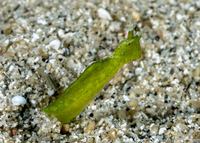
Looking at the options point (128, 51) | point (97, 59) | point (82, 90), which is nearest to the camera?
point (82, 90)

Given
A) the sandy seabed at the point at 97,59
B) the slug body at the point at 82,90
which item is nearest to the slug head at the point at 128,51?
the slug body at the point at 82,90

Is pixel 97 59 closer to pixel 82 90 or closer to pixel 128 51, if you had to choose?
pixel 128 51

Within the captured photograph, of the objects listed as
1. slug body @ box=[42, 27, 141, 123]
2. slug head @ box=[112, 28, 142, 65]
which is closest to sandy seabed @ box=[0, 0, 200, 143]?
slug body @ box=[42, 27, 141, 123]

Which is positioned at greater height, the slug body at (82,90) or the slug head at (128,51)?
the slug head at (128,51)

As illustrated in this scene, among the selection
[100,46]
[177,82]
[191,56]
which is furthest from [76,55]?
[191,56]

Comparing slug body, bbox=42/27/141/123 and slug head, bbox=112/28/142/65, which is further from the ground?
slug head, bbox=112/28/142/65

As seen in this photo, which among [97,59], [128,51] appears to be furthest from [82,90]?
[97,59]

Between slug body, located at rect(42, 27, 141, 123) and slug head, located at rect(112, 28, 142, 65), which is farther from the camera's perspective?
slug head, located at rect(112, 28, 142, 65)

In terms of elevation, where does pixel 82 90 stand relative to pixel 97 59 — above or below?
below

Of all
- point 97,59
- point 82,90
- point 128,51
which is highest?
point 97,59

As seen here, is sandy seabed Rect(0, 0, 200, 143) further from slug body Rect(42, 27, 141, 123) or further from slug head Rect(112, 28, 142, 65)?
slug head Rect(112, 28, 142, 65)

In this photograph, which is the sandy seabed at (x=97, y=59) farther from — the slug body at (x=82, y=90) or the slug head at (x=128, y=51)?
the slug head at (x=128, y=51)
